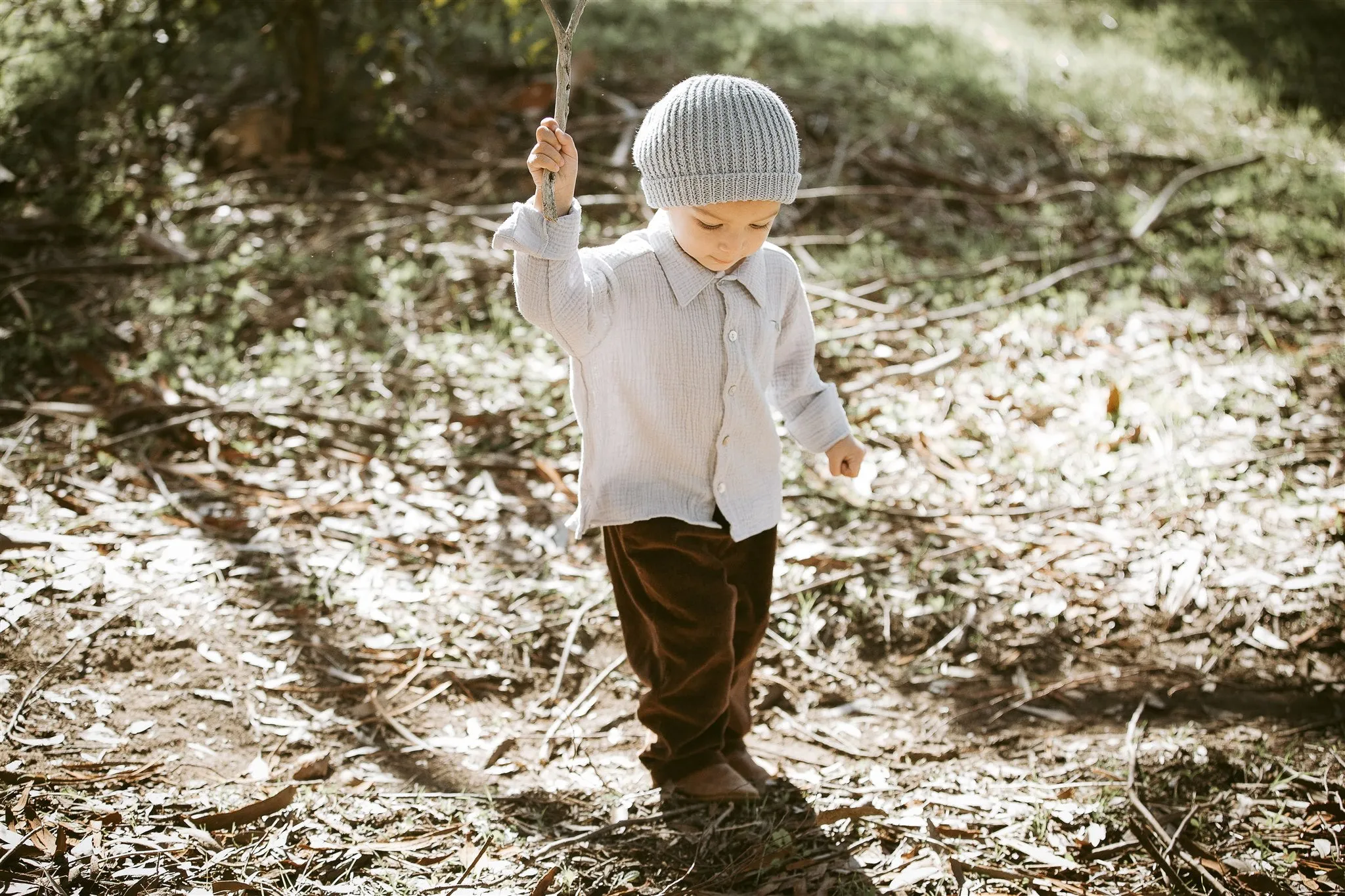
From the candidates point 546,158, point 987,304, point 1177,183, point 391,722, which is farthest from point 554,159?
point 1177,183

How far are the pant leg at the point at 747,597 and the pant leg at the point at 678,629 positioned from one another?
4 cm

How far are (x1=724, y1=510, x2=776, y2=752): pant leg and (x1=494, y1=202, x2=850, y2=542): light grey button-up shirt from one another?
12cm

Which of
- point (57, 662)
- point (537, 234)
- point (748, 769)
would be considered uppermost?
point (537, 234)

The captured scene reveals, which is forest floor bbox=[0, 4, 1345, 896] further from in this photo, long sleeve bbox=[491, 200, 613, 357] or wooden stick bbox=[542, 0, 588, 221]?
wooden stick bbox=[542, 0, 588, 221]

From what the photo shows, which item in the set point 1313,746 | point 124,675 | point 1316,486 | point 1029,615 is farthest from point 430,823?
point 1316,486

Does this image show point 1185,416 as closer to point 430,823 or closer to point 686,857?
point 686,857

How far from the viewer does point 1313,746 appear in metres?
2.99

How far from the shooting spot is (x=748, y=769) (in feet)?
9.50

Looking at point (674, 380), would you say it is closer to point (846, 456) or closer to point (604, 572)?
point (846, 456)

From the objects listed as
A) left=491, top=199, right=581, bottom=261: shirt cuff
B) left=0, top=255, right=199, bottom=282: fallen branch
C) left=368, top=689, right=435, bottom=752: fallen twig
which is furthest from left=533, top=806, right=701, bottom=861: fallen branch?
left=0, top=255, right=199, bottom=282: fallen branch

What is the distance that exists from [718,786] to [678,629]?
1.52 feet

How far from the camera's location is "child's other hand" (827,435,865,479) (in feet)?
8.91

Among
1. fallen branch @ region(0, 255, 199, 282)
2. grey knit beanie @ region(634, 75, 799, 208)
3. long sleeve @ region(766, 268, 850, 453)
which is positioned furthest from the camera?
fallen branch @ region(0, 255, 199, 282)

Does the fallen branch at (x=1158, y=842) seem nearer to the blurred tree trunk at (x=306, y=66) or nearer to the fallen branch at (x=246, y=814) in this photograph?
the fallen branch at (x=246, y=814)
